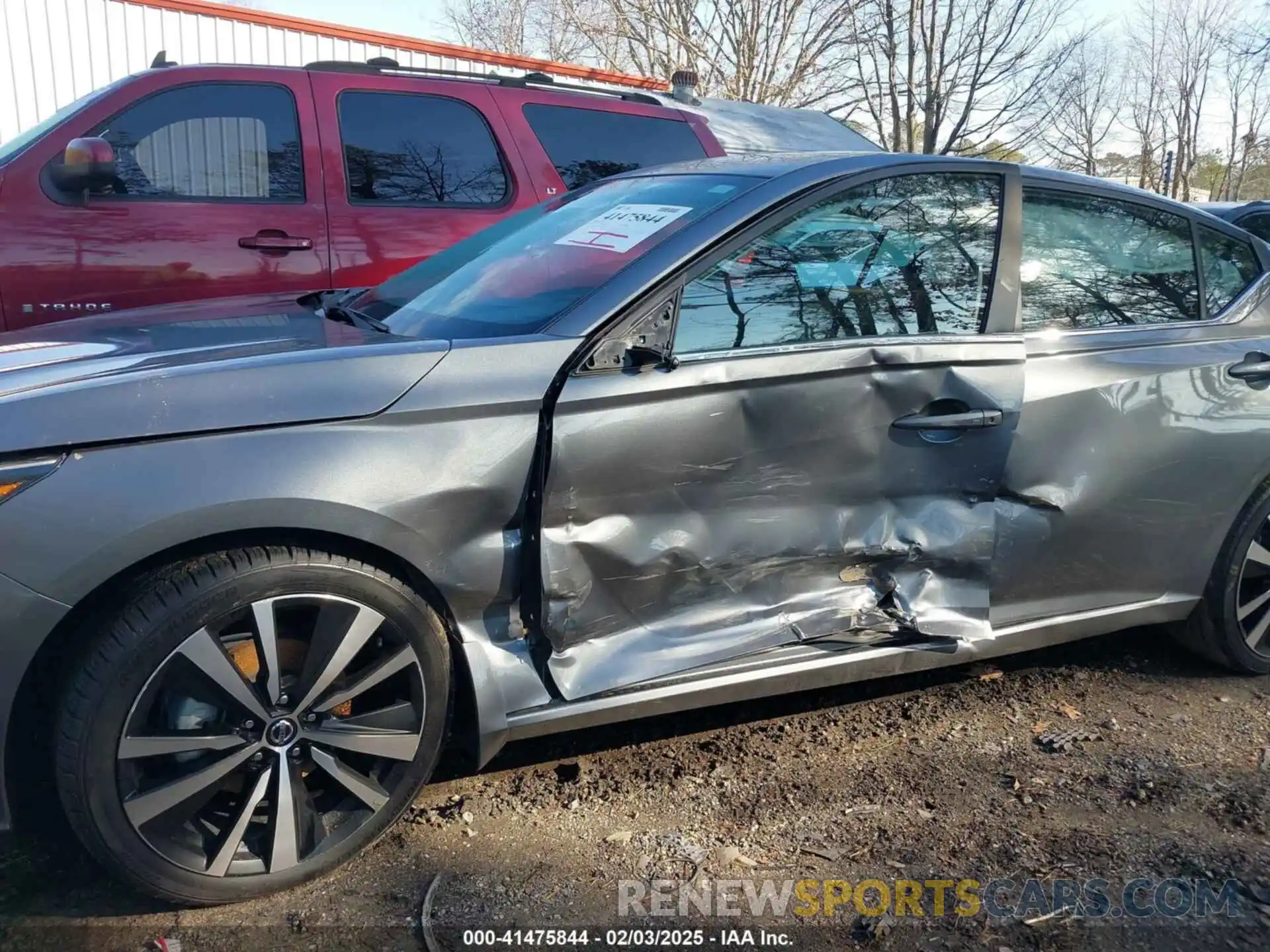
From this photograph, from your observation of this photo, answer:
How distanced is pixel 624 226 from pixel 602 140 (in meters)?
3.04

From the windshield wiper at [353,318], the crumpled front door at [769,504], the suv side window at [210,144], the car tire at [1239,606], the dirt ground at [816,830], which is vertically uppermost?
the suv side window at [210,144]

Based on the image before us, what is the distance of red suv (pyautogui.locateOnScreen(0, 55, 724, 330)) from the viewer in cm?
412

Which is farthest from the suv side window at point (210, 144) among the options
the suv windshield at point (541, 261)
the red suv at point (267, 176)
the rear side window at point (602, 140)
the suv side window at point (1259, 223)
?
the suv side window at point (1259, 223)

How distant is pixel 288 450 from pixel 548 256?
3.45 feet

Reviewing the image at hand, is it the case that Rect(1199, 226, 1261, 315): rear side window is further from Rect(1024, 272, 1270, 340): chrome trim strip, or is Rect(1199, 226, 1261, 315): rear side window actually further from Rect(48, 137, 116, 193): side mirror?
Rect(48, 137, 116, 193): side mirror

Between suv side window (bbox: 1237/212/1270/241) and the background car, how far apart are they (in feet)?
16.6

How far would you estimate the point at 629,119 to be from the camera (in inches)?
227

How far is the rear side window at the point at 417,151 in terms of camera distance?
192 inches

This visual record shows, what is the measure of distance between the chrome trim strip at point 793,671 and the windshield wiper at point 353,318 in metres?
1.12

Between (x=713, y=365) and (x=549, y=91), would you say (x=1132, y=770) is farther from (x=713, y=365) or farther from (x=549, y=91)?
(x=549, y=91)

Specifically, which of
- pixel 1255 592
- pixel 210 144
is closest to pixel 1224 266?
pixel 1255 592

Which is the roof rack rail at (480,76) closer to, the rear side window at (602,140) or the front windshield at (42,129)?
the rear side window at (602,140)

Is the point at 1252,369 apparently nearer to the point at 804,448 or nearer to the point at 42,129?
the point at 804,448

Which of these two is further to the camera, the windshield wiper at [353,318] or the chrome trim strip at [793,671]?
the windshield wiper at [353,318]
